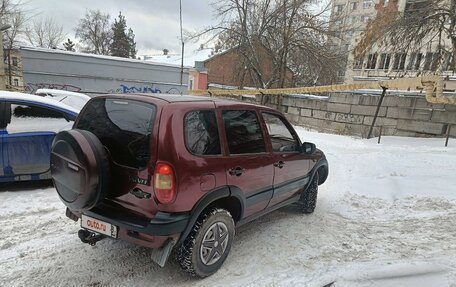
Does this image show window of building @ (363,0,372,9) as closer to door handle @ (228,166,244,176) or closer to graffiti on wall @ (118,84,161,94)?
graffiti on wall @ (118,84,161,94)

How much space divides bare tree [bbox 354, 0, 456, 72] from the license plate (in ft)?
46.0

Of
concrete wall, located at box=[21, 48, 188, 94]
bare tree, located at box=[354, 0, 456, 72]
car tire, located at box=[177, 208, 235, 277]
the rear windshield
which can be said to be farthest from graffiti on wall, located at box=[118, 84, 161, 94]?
car tire, located at box=[177, 208, 235, 277]

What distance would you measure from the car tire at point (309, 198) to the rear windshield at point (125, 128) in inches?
110

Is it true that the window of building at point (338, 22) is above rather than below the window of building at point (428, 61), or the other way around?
above

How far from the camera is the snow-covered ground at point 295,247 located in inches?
115

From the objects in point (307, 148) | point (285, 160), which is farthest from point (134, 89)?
point (285, 160)

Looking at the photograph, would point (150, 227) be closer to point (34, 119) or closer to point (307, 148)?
point (307, 148)

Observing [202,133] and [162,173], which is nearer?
[162,173]

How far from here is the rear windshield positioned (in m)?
2.67

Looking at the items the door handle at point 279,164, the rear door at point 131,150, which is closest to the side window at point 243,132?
the door handle at point 279,164

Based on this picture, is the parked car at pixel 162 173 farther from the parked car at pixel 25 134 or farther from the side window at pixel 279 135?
the parked car at pixel 25 134

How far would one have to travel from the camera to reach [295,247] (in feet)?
12.0

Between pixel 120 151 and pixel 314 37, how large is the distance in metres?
17.2

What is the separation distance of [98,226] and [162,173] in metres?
0.85
